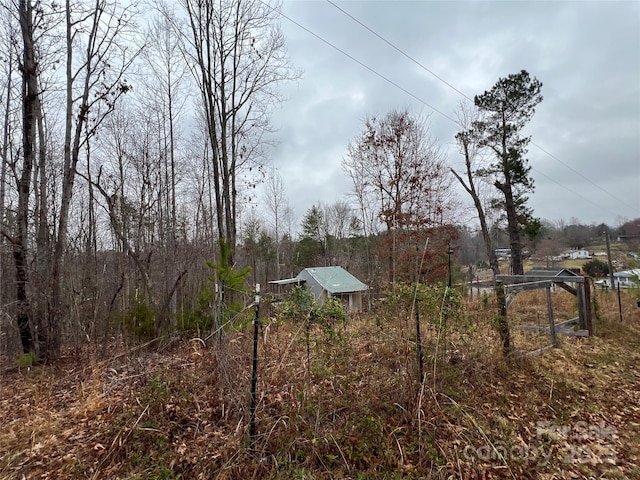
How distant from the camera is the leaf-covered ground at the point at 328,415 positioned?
2461mm

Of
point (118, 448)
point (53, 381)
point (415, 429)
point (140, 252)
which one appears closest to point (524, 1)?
point (415, 429)

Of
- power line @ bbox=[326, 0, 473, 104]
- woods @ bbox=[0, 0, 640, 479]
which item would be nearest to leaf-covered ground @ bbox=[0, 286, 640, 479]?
woods @ bbox=[0, 0, 640, 479]

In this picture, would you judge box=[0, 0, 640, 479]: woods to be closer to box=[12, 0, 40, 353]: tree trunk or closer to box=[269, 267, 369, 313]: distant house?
box=[12, 0, 40, 353]: tree trunk

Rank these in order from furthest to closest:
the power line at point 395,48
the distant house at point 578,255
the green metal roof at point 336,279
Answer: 1. the distant house at point 578,255
2. the green metal roof at point 336,279
3. the power line at point 395,48


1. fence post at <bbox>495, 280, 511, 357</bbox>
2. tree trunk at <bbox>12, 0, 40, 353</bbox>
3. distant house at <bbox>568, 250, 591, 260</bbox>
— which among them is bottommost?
fence post at <bbox>495, 280, 511, 357</bbox>

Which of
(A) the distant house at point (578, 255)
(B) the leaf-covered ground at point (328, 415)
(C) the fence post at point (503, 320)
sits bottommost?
(B) the leaf-covered ground at point (328, 415)

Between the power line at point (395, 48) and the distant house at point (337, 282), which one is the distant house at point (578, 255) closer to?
the distant house at point (337, 282)

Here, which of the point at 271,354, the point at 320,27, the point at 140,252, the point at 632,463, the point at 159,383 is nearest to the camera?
the point at 632,463

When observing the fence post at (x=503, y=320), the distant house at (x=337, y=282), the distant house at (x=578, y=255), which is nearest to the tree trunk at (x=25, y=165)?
the fence post at (x=503, y=320)

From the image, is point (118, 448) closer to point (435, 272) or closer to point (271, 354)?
point (271, 354)

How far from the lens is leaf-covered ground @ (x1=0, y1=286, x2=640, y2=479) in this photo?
96.9 inches

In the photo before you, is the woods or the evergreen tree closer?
the woods

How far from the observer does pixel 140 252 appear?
343 inches

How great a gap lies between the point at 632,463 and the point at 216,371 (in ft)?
12.5
